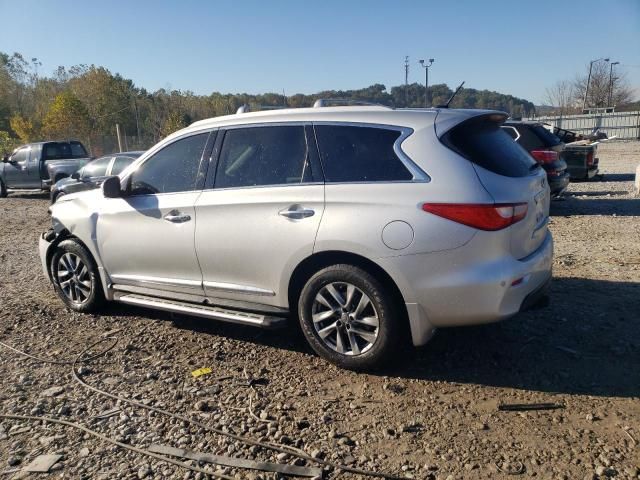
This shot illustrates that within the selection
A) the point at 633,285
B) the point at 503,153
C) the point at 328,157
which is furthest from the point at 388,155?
the point at 633,285

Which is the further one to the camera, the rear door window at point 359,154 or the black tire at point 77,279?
the black tire at point 77,279

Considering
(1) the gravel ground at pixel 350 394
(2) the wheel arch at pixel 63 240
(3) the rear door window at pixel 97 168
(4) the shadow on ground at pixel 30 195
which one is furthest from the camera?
(4) the shadow on ground at pixel 30 195

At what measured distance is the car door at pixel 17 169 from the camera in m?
17.3

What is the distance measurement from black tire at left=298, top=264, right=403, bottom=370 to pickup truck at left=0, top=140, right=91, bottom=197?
14641 mm

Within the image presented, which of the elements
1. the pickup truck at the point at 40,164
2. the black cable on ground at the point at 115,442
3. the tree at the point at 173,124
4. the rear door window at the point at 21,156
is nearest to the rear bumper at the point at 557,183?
the black cable on ground at the point at 115,442

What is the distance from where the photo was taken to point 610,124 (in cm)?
4309

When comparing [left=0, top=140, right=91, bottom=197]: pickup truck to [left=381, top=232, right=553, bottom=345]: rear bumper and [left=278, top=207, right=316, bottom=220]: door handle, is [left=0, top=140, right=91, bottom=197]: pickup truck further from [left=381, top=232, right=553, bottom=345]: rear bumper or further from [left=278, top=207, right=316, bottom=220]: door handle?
[left=381, top=232, right=553, bottom=345]: rear bumper

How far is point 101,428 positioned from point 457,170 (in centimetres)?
279

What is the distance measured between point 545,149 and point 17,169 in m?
16.0

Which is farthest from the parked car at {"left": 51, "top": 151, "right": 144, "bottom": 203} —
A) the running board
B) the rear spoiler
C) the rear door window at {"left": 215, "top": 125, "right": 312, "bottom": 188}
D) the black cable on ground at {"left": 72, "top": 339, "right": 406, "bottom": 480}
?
the rear spoiler

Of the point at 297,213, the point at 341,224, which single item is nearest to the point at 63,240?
the point at 297,213

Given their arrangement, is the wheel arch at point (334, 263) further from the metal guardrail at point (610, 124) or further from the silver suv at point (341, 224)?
the metal guardrail at point (610, 124)

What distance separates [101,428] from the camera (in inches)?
128

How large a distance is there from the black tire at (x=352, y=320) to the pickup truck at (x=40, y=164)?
14641mm
